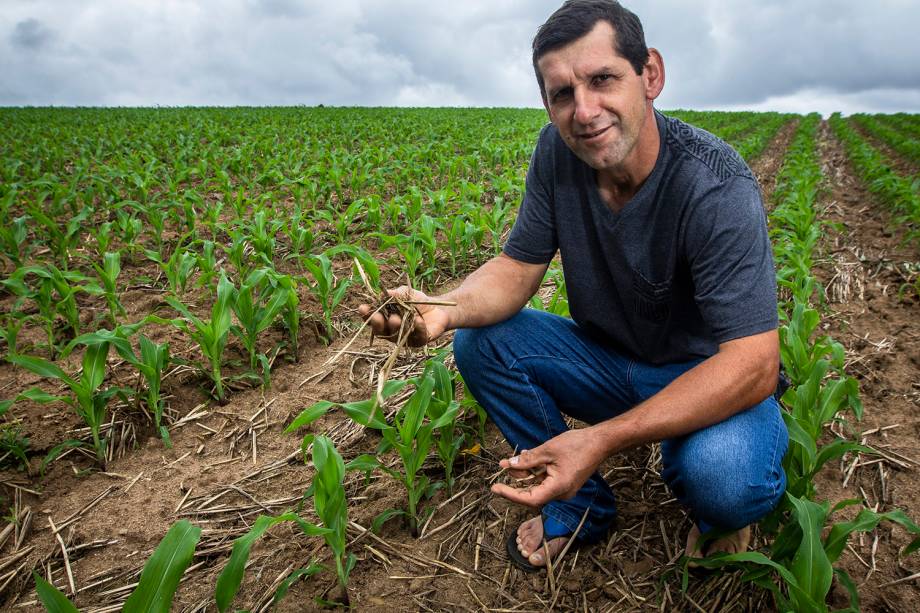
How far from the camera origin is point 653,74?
Answer: 1799mm

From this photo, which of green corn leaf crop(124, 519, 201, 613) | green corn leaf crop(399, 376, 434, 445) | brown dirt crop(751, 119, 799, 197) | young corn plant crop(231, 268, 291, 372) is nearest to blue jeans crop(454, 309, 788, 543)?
green corn leaf crop(399, 376, 434, 445)

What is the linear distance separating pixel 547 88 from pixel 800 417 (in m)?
1.45

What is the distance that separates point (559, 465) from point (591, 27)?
4.09 feet

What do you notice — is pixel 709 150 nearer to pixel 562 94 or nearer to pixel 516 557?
pixel 562 94

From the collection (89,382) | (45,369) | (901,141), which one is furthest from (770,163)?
(45,369)

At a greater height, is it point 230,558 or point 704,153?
point 704,153

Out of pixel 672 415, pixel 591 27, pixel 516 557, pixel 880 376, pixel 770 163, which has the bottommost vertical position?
pixel 516 557

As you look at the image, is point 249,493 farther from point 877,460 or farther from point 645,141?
point 877,460

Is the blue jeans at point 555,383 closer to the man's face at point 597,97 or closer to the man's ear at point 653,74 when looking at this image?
the man's face at point 597,97

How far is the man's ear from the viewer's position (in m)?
1.77

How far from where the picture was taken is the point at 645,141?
174cm

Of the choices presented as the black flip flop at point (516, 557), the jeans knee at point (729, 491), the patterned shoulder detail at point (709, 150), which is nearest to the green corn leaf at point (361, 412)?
the black flip flop at point (516, 557)

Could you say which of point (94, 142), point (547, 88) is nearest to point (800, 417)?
point (547, 88)

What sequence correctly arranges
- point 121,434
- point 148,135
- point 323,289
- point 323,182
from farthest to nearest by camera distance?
point 148,135
point 323,182
point 323,289
point 121,434
